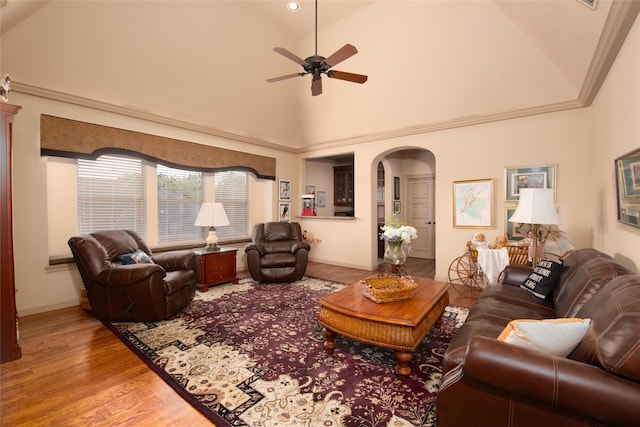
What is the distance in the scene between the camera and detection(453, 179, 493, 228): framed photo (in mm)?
4367

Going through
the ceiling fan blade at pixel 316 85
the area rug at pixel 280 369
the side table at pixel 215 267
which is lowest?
the area rug at pixel 280 369

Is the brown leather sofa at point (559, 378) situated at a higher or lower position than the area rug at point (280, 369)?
higher

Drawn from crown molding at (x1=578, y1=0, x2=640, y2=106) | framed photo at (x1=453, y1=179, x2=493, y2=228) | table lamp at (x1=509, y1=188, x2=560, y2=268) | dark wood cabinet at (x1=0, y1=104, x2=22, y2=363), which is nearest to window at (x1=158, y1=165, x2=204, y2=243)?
dark wood cabinet at (x1=0, y1=104, x2=22, y2=363)

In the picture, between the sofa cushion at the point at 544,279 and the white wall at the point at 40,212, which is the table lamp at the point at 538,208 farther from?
the white wall at the point at 40,212

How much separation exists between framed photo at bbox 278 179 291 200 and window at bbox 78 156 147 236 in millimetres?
2708

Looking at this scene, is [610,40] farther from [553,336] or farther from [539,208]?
[553,336]

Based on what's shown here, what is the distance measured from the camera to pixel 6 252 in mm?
2250

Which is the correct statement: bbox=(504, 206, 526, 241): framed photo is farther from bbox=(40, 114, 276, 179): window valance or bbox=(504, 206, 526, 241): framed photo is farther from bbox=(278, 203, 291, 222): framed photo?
bbox=(40, 114, 276, 179): window valance

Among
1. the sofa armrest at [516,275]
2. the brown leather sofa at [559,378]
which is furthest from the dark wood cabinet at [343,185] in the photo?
the brown leather sofa at [559,378]

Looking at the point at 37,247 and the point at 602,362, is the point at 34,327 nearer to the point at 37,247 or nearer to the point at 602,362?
the point at 37,247

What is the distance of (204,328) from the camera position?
2.92 meters

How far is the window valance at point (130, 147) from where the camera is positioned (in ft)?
11.2

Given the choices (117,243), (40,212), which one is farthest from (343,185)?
(40,212)

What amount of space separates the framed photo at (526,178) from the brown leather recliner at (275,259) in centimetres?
319
